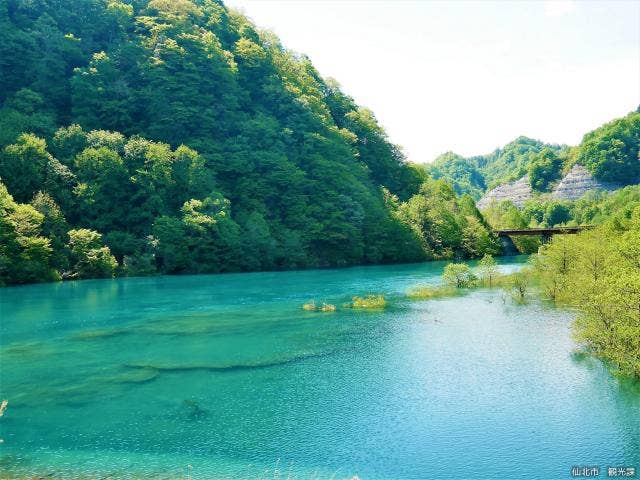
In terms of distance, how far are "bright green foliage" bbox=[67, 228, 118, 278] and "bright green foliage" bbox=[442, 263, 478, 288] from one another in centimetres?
4068

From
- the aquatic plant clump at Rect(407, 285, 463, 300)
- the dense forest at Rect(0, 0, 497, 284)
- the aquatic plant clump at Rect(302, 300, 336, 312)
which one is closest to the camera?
the aquatic plant clump at Rect(302, 300, 336, 312)

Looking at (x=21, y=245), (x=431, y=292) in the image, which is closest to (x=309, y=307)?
(x=431, y=292)

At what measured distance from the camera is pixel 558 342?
2972 centimetres

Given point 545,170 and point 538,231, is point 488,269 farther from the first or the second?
point 545,170

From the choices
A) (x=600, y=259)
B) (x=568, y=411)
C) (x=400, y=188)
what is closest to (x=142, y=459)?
(x=568, y=411)

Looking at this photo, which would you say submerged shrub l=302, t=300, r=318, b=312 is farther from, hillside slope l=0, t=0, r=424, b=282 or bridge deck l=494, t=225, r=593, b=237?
bridge deck l=494, t=225, r=593, b=237

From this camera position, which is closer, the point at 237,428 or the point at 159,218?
the point at 237,428

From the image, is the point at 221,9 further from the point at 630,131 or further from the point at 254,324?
the point at 630,131

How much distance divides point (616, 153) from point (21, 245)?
533ft

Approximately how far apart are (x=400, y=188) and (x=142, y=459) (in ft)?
366

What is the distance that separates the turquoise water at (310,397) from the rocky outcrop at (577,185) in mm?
146142

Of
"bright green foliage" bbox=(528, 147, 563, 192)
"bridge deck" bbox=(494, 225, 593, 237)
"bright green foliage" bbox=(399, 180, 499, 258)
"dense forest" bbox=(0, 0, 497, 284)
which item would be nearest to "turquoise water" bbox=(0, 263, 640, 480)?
"dense forest" bbox=(0, 0, 497, 284)

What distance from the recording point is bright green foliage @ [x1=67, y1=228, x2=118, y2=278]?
6606cm

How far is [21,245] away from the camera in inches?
2327
